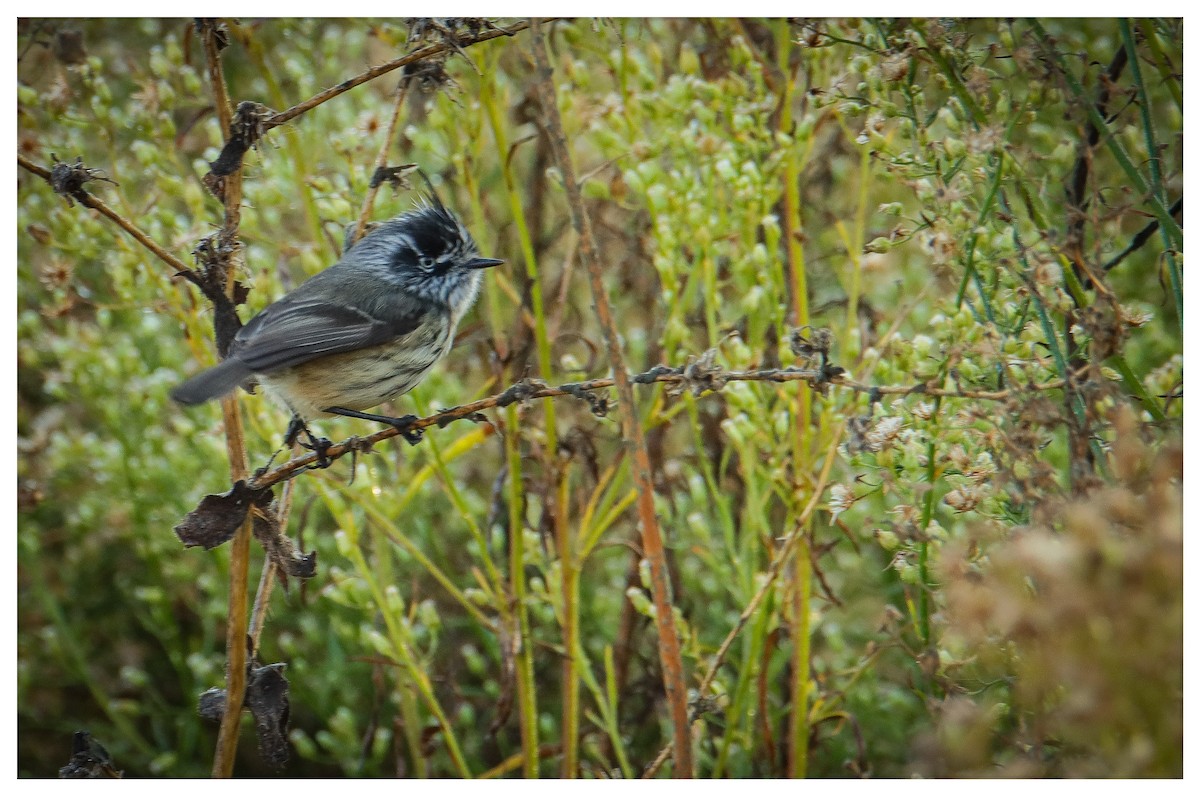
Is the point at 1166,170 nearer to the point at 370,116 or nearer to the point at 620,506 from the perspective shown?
the point at 620,506

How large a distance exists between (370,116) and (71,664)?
176 centimetres

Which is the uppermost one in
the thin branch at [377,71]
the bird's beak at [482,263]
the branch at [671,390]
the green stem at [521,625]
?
the thin branch at [377,71]

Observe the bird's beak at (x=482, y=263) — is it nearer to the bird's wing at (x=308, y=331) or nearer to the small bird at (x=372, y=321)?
the small bird at (x=372, y=321)

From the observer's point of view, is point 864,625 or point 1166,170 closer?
point 1166,170

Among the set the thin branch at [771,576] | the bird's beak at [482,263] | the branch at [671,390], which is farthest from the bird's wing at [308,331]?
the thin branch at [771,576]

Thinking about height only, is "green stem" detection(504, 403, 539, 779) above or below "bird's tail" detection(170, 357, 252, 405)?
below

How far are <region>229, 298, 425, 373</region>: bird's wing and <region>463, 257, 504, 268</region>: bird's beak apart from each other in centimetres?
14

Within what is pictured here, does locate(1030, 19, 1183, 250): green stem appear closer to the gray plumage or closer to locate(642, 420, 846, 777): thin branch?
locate(642, 420, 846, 777): thin branch

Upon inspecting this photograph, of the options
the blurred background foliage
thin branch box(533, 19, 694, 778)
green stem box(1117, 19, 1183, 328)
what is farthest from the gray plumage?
green stem box(1117, 19, 1183, 328)

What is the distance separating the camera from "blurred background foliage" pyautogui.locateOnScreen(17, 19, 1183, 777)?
128 centimetres

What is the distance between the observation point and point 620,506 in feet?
6.68

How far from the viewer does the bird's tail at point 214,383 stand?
1.58 metres
